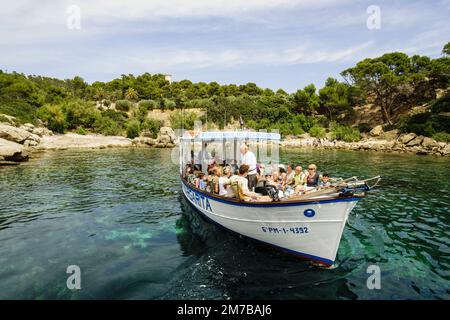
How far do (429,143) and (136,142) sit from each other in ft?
157

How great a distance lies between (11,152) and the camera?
91.4ft

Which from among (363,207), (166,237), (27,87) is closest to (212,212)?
(166,237)

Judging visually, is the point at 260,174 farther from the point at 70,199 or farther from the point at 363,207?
the point at 70,199

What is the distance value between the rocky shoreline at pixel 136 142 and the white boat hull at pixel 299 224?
28.5 meters

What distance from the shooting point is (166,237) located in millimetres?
10617

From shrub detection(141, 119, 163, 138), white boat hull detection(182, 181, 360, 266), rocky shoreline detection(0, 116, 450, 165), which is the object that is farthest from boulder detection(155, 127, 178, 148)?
white boat hull detection(182, 181, 360, 266)

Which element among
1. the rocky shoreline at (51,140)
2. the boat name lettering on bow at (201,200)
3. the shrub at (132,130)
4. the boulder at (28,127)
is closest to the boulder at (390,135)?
the rocky shoreline at (51,140)

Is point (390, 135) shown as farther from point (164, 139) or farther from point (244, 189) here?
point (244, 189)

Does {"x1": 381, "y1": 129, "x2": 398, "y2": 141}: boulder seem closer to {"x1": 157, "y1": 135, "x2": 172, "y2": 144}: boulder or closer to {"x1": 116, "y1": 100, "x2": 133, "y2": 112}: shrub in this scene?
{"x1": 157, "y1": 135, "x2": 172, "y2": 144}: boulder

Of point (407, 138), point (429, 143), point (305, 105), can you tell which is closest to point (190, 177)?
point (429, 143)

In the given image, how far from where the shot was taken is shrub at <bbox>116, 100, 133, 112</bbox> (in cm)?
8100

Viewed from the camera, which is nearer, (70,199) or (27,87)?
(70,199)

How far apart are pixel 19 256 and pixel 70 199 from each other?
716cm

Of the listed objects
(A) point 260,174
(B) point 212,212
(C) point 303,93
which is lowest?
(B) point 212,212
